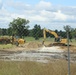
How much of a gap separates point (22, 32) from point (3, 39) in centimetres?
3996

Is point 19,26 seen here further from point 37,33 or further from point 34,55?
point 34,55

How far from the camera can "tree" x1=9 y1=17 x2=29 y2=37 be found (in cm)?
9881

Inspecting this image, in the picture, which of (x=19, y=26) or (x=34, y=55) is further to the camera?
(x=19, y=26)

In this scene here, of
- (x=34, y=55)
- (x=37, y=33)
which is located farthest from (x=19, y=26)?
(x=34, y=55)

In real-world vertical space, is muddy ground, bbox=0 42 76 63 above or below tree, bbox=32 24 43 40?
below

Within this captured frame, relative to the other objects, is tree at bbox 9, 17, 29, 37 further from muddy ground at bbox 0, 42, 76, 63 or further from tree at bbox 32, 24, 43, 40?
muddy ground at bbox 0, 42, 76, 63

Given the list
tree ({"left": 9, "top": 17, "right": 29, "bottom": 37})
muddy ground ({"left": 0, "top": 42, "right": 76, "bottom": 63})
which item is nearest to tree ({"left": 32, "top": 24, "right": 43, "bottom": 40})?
tree ({"left": 9, "top": 17, "right": 29, "bottom": 37})

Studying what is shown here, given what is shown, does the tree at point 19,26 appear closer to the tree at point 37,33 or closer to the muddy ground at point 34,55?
the tree at point 37,33

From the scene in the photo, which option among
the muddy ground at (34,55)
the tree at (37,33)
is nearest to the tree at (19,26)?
the tree at (37,33)

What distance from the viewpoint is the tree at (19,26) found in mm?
98812

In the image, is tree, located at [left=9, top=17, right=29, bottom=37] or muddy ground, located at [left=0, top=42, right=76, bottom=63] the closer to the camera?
muddy ground, located at [left=0, top=42, right=76, bottom=63]

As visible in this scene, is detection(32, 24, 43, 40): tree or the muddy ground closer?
the muddy ground

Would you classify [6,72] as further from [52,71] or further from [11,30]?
[11,30]

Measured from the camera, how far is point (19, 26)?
101250 mm
